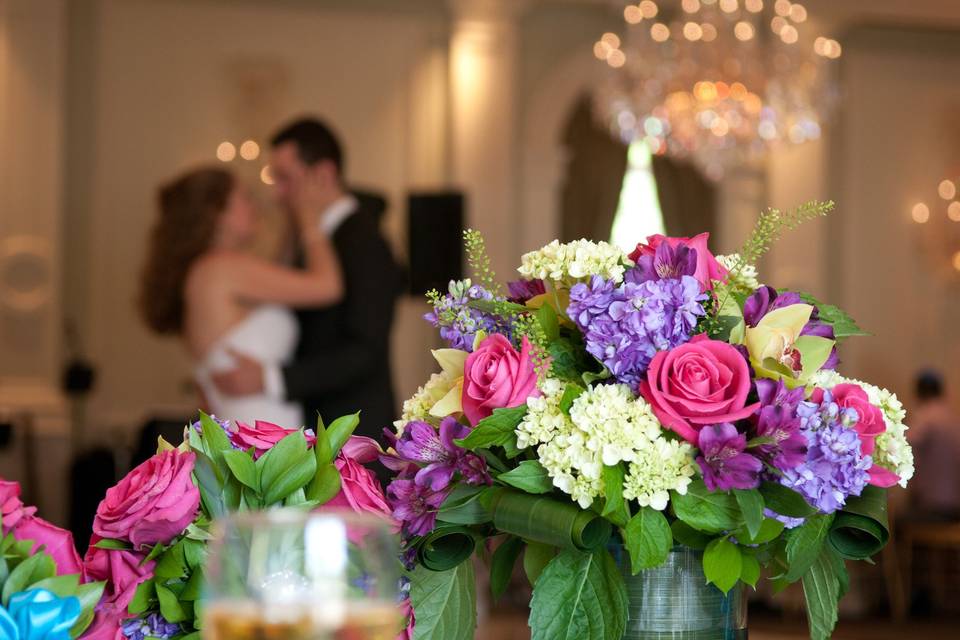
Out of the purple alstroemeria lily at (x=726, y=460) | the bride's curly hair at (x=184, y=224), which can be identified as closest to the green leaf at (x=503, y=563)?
the purple alstroemeria lily at (x=726, y=460)

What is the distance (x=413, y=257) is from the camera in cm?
725

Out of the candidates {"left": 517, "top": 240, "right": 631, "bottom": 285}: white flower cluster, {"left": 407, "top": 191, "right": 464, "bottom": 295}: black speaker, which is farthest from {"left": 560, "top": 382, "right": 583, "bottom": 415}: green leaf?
{"left": 407, "top": 191, "right": 464, "bottom": 295}: black speaker

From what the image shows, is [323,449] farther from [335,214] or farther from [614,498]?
[335,214]

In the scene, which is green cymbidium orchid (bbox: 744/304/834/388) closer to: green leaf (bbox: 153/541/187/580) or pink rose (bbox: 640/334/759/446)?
pink rose (bbox: 640/334/759/446)

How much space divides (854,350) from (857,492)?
330 inches

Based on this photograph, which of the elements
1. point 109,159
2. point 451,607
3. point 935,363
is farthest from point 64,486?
point 451,607

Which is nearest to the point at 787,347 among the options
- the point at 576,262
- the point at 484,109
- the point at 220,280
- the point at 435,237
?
the point at 576,262

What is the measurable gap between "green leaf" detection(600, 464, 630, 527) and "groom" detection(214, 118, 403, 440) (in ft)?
8.88

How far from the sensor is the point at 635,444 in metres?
0.95

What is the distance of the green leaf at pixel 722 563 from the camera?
0.95 metres

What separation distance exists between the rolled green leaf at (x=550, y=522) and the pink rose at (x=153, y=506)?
241 mm

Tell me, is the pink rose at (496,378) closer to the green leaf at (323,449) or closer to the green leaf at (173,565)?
the green leaf at (323,449)

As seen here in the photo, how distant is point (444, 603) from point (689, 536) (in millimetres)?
212

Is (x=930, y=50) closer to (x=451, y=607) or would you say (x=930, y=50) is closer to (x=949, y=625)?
(x=949, y=625)
